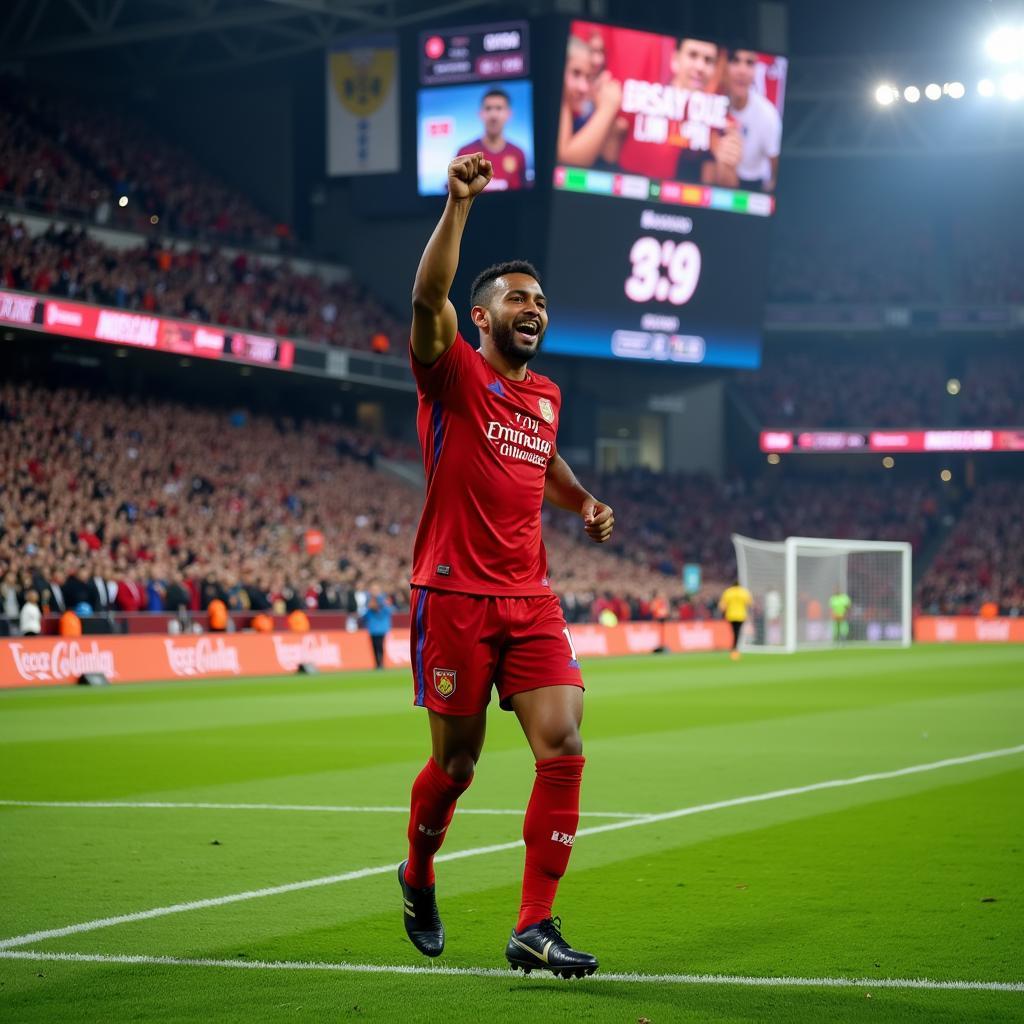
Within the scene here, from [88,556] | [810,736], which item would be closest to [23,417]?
[88,556]

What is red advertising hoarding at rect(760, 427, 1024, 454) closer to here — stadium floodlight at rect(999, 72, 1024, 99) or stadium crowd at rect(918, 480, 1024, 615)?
stadium crowd at rect(918, 480, 1024, 615)

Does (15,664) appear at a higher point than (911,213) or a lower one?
lower

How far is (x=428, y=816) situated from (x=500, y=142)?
37.5 meters

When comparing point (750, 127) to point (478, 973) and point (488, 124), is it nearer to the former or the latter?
point (488, 124)

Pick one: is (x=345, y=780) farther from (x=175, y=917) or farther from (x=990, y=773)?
(x=175, y=917)

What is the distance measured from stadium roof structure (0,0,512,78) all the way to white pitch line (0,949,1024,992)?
40.7m

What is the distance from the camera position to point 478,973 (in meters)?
6.39

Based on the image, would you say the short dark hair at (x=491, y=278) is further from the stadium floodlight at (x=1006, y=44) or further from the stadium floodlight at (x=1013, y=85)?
the stadium floodlight at (x=1013, y=85)

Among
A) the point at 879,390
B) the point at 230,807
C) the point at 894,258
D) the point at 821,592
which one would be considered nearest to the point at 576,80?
the point at 821,592

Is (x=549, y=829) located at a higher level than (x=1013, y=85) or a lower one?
lower

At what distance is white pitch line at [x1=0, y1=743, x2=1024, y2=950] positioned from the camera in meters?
7.24

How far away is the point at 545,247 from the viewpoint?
144 ft

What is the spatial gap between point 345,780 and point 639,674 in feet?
58.2

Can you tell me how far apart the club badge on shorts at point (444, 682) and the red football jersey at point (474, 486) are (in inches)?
12.6
